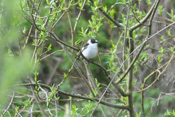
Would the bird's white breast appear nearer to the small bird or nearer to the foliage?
the small bird

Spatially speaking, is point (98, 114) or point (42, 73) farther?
point (42, 73)

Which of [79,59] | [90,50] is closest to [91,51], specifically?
[90,50]

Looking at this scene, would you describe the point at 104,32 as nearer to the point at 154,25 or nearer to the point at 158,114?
the point at 154,25

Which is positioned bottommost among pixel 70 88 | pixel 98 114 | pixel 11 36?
pixel 98 114

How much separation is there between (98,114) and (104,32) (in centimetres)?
204

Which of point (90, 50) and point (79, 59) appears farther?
point (90, 50)

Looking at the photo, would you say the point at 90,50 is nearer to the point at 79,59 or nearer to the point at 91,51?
the point at 91,51

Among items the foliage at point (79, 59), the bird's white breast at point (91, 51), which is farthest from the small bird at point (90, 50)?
the foliage at point (79, 59)

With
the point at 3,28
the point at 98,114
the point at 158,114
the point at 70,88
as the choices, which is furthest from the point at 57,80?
the point at 3,28

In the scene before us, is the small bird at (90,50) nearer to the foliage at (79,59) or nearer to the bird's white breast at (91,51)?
the bird's white breast at (91,51)

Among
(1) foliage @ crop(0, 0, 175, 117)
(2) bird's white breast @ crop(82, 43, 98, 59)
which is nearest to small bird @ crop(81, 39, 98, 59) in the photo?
(2) bird's white breast @ crop(82, 43, 98, 59)

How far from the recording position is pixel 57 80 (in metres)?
8.35

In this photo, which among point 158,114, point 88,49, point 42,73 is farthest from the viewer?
point 42,73

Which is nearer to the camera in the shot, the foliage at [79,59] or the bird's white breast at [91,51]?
the foliage at [79,59]
